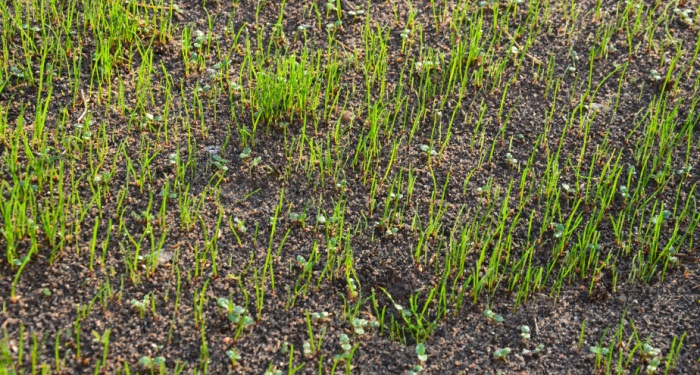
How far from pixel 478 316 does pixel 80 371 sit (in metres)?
1.25

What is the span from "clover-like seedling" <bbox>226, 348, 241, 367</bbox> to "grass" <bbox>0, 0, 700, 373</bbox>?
0.18ft

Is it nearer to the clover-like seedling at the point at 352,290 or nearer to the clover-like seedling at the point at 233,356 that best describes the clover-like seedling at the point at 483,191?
the clover-like seedling at the point at 352,290

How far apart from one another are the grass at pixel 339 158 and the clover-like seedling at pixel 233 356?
0.05 m

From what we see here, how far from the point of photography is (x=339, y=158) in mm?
3270

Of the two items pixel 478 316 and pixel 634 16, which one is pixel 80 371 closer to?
pixel 478 316

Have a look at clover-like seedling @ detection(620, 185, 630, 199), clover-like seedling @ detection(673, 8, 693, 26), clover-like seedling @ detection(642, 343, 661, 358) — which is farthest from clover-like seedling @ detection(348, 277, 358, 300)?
clover-like seedling @ detection(673, 8, 693, 26)

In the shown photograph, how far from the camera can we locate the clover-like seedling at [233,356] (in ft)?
8.56

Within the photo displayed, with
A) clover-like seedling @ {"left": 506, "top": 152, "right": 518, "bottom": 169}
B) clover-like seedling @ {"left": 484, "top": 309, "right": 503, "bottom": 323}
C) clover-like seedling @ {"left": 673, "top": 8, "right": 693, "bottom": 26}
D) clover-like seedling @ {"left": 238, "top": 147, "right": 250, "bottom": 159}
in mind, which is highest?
clover-like seedling @ {"left": 673, "top": 8, "right": 693, "bottom": 26}

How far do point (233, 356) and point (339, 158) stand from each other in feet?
3.13

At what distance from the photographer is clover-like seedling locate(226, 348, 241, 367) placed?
2609mm

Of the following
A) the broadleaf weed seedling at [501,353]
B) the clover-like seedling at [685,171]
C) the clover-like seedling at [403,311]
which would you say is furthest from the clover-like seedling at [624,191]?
the clover-like seedling at [403,311]

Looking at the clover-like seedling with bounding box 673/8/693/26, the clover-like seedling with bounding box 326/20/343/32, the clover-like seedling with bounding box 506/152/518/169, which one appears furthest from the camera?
the clover-like seedling with bounding box 673/8/693/26

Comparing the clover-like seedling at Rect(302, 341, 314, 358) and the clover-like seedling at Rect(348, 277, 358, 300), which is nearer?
the clover-like seedling at Rect(302, 341, 314, 358)

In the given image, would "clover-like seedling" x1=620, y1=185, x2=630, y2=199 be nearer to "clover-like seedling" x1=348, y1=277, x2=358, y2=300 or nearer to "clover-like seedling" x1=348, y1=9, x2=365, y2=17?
"clover-like seedling" x1=348, y1=277, x2=358, y2=300
